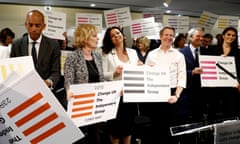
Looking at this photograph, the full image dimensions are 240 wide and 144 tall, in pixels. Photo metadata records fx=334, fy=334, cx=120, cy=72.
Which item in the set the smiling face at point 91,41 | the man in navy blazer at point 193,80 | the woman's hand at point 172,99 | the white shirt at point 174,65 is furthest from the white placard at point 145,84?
the man in navy blazer at point 193,80

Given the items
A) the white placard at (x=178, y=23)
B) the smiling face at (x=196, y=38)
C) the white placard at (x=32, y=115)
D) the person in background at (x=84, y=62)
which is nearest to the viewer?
the white placard at (x=32, y=115)

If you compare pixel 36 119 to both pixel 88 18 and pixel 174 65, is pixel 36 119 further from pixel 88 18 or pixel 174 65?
pixel 88 18

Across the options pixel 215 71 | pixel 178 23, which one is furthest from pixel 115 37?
pixel 178 23

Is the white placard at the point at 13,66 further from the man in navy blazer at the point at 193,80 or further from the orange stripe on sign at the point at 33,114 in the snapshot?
the man in navy blazer at the point at 193,80

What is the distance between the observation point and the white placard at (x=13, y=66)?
5.51 ft

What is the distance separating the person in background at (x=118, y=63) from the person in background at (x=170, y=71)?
25cm

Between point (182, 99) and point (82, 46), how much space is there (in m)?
1.26

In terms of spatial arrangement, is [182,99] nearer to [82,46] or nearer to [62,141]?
[82,46]

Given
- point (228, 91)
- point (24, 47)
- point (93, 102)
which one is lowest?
point (228, 91)

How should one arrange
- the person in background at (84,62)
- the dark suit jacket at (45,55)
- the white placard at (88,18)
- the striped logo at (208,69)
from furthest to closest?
the white placard at (88,18)
the striped logo at (208,69)
the person in background at (84,62)
the dark suit jacket at (45,55)

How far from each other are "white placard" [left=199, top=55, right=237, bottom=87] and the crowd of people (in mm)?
78

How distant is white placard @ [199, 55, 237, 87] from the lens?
3449 mm

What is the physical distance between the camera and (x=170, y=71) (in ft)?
10.5

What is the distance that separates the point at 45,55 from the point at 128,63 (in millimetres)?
881
